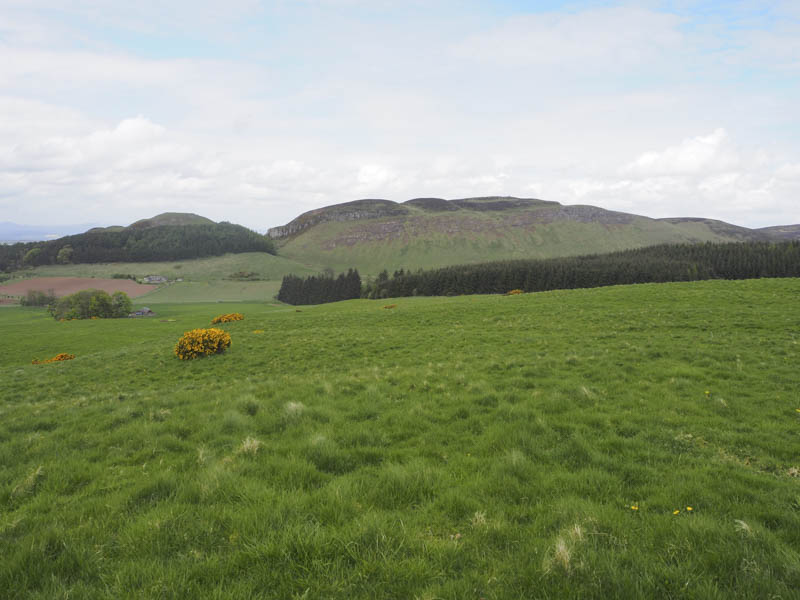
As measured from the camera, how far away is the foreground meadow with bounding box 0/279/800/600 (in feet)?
12.6

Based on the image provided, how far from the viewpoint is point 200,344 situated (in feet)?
79.5

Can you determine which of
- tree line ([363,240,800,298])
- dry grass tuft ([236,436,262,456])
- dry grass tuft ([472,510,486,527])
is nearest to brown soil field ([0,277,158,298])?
tree line ([363,240,800,298])

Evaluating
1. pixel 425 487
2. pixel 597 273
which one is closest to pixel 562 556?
pixel 425 487

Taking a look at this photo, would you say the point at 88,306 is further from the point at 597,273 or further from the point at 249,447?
the point at 597,273

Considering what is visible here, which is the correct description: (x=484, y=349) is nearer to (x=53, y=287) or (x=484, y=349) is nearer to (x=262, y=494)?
(x=262, y=494)

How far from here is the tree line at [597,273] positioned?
110 meters

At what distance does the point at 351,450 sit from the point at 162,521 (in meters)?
3.23

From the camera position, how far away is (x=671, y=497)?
→ 211 inches

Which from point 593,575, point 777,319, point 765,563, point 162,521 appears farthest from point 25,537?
point 777,319

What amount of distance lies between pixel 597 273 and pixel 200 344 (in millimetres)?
113247

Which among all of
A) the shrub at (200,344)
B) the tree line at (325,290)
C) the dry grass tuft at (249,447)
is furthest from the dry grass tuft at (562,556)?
the tree line at (325,290)

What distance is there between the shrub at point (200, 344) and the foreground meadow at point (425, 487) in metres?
11.2

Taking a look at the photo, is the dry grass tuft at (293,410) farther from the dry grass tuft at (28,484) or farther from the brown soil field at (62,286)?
the brown soil field at (62,286)

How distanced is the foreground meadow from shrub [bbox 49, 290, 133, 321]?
352ft
